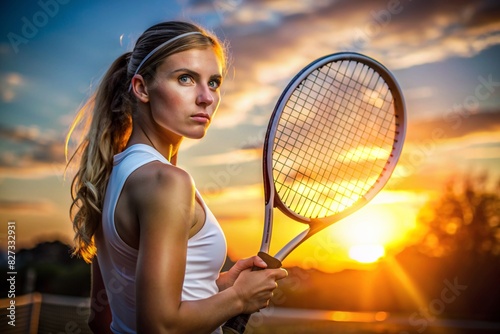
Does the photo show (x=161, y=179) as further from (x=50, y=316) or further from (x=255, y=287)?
(x=50, y=316)

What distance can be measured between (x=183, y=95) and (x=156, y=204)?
46cm

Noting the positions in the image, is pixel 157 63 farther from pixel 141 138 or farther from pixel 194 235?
pixel 194 235

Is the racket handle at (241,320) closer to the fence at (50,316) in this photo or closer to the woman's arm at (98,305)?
the woman's arm at (98,305)

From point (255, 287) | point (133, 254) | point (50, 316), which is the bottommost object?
point (50, 316)

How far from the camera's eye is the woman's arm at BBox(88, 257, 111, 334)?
2.22m

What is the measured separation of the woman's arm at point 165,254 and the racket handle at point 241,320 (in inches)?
18.6

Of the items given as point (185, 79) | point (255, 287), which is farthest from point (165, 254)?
point (185, 79)

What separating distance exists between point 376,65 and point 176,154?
3.94ft

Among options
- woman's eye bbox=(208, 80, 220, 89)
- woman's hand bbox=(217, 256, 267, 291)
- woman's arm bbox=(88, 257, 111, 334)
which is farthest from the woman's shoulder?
woman's arm bbox=(88, 257, 111, 334)

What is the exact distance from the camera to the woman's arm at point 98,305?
87.6 inches

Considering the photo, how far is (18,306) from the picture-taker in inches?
244

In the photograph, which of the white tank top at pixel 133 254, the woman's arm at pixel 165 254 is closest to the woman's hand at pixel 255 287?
the white tank top at pixel 133 254

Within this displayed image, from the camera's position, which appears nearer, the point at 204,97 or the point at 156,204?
the point at 156,204

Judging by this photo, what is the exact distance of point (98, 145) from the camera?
6.50 ft
